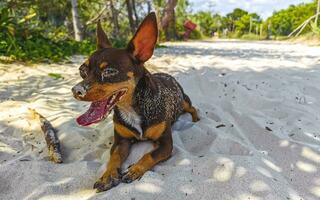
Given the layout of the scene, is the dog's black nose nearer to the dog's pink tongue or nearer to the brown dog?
the brown dog

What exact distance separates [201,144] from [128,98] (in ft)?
3.26

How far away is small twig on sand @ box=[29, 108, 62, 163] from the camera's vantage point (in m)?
3.37

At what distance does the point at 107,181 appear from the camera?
9.18ft

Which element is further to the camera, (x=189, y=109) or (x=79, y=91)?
(x=189, y=109)

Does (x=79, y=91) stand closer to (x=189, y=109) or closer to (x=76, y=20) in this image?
(x=189, y=109)

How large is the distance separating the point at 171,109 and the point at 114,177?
1144 mm

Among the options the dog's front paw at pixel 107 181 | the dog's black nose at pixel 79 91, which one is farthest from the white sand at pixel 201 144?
the dog's black nose at pixel 79 91

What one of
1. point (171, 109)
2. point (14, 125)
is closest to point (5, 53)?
point (14, 125)

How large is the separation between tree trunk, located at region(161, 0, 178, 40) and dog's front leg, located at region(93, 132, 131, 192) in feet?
58.1

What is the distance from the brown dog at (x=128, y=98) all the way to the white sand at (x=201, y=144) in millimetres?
A: 135

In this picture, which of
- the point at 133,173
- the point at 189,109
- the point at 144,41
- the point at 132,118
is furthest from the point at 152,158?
the point at 189,109

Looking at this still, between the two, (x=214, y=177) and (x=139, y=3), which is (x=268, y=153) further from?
(x=139, y=3)

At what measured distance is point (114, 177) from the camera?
2859mm

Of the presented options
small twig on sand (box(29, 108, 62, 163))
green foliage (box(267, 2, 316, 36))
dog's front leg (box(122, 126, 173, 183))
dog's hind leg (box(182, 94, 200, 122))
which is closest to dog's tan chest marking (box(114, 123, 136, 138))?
dog's front leg (box(122, 126, 173, 183))
